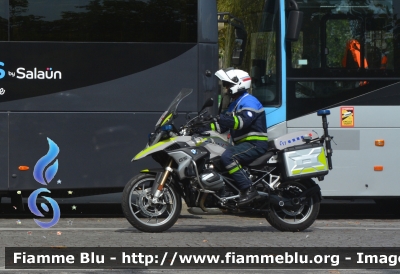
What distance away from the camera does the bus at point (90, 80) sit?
10297 millimetres

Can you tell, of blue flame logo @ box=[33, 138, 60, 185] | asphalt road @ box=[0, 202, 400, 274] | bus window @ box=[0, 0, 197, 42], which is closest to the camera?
asphalt road @ box=[0, 202, 400, 274]

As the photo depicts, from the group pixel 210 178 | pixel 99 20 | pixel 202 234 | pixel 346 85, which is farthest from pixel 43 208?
pixel 346 85

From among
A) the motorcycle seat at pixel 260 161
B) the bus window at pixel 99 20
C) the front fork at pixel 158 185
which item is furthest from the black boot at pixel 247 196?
the bus window at pixel 99 20

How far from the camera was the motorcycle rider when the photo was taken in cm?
864

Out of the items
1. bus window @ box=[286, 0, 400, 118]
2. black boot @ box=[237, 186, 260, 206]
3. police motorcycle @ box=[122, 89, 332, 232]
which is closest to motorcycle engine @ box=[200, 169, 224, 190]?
police motorcycle @ box=[122, 89, 332, 232]

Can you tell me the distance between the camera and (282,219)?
895cm

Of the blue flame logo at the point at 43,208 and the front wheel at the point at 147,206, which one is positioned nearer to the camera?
the front wheel at the point at 147,206

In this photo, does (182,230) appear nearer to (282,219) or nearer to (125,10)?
(282,219)

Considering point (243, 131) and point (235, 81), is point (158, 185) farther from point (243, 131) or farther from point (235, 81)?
point (235, 81)

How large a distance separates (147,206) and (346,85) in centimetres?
360

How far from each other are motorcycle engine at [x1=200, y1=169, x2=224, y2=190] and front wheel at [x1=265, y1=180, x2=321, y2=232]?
0.72 m

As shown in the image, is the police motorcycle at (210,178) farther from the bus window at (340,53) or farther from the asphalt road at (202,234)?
the bus window at (340,53)

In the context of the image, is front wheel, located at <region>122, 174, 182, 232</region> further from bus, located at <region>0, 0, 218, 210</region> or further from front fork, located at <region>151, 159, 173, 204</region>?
bus, located at <region>0, 0, 218, 210</region>

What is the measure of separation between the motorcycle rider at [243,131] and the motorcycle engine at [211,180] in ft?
0.54
